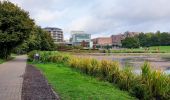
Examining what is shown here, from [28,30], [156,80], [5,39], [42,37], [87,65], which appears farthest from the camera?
[42,37]

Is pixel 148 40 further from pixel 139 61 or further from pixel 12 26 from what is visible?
pixel 12 26

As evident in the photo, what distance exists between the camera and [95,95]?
37.7ft

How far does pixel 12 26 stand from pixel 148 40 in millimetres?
142552

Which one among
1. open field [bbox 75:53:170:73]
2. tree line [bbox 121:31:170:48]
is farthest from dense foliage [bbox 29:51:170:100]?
tree line [bbox 121:31:170:48]

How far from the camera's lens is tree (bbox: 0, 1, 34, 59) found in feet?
136

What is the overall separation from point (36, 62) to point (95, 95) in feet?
87.9

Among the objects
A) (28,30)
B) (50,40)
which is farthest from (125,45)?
(28,30)

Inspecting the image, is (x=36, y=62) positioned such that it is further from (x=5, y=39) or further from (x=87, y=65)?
(x=87, y=65)

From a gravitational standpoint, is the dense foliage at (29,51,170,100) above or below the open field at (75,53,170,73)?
above

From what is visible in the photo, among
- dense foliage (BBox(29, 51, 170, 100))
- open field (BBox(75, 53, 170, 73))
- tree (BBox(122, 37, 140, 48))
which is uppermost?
tree (BBox(122, 37, 140, 48))

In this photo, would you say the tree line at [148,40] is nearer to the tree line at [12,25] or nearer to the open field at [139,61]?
the open field at [139,61]

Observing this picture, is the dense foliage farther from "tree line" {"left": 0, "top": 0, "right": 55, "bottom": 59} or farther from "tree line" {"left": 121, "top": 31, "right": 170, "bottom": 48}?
"tree line" {"left": 121, "top": 31, "right": 170, "bottom": 48}

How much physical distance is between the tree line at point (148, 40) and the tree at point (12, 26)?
123380 mm

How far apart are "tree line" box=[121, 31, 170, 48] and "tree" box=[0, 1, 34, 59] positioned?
12338cm
